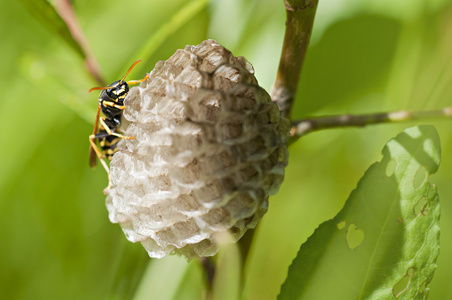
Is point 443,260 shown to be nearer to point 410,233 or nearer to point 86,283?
point 410,233

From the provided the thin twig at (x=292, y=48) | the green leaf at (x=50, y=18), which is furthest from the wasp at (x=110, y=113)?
the thin twig at (x=292, y=48)

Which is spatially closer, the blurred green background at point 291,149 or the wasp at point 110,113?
the wasp at point 110,113

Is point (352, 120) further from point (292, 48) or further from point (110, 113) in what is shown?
point (110, 113)

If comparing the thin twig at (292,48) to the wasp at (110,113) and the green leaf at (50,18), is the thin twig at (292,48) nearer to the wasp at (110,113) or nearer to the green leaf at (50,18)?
the wasp at (110,113)

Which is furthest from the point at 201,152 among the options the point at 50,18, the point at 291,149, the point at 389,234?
the point at 291,149

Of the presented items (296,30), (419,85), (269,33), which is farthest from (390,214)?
(269,33)
